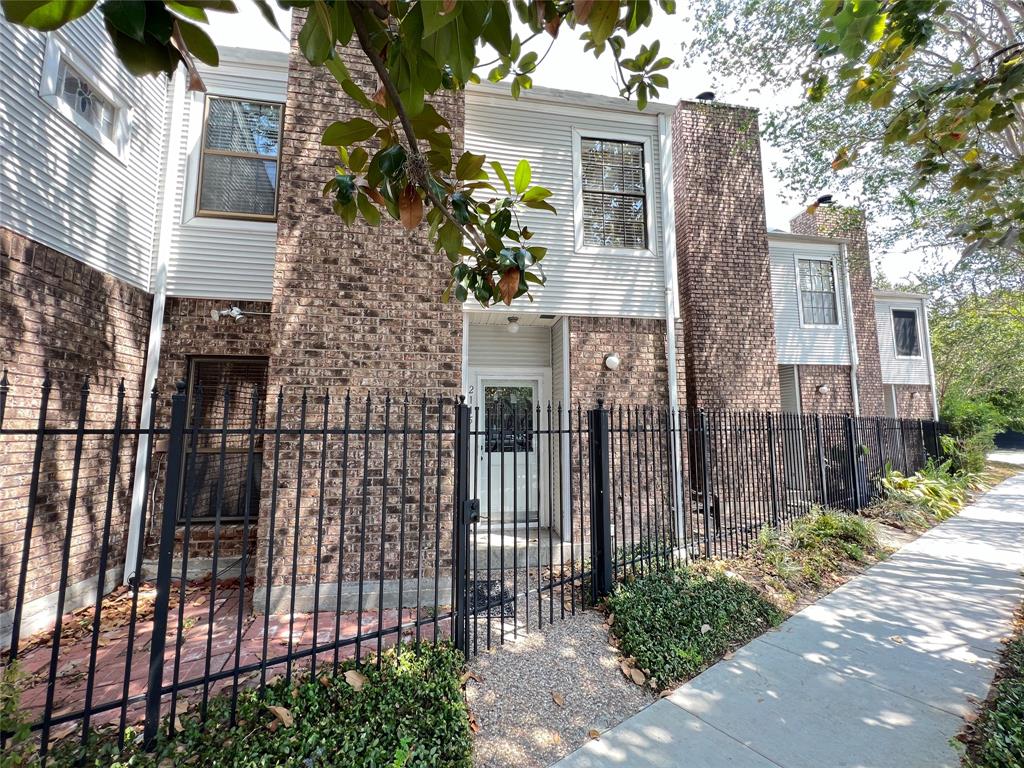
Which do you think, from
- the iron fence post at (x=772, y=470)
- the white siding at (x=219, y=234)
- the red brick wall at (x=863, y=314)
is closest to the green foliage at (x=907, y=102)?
the red brick wall at (x=863, y=314)

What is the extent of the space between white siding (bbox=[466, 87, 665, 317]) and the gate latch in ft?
11.9

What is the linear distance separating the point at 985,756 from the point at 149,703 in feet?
16.0

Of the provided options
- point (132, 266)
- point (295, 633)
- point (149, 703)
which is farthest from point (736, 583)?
point (132, 266)

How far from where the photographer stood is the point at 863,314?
13.6 meters

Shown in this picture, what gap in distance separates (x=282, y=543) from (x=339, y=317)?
8.04 feet

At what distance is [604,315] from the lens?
691cm

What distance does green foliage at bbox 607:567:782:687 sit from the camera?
371 cm

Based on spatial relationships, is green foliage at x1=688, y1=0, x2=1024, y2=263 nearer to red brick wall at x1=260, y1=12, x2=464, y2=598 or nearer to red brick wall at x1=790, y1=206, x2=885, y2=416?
red brick wall at x1=790, y1=206, x2=885, y2=416

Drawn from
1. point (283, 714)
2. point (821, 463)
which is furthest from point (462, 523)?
point (821, 463)

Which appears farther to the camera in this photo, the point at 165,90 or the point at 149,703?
the point at 165,90

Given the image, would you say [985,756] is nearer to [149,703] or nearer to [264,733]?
[264,733]

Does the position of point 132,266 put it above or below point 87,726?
above

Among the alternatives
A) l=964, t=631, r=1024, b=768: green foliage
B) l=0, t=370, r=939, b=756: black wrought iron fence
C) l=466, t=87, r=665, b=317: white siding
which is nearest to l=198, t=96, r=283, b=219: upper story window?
l=0, t=370, r=939, b=756: black wrought iron fence

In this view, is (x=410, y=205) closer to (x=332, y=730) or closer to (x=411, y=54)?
(x=411, y=54)
